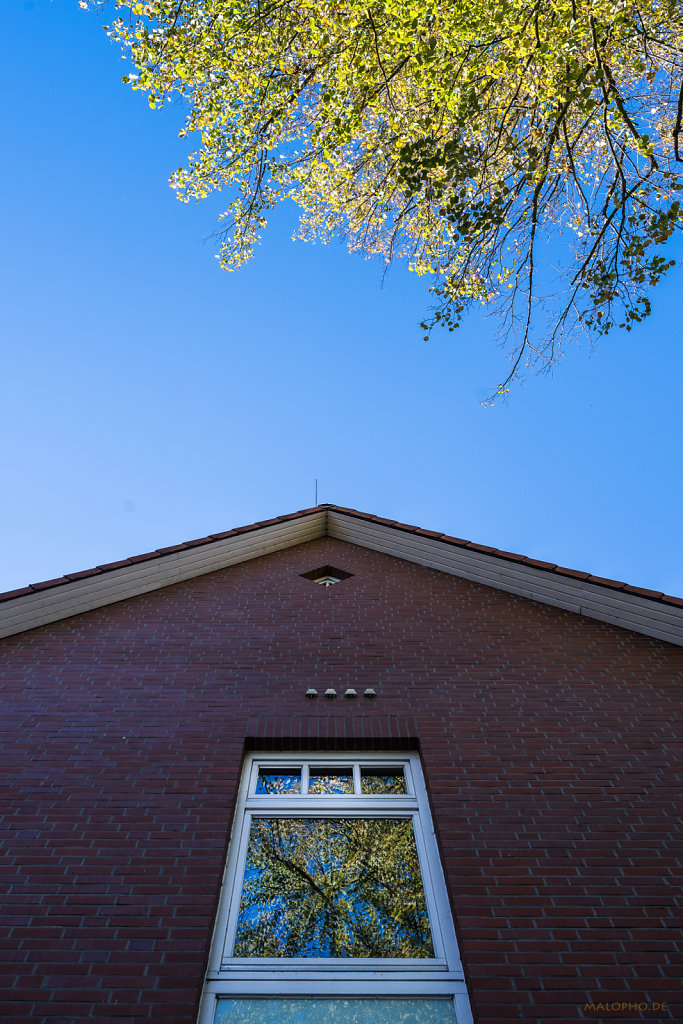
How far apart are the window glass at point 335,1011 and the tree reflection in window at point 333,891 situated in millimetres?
262

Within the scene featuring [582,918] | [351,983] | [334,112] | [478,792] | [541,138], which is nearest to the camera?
[351,983]

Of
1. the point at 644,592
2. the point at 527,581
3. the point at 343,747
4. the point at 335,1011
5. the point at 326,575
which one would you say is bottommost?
the point at 335,1011

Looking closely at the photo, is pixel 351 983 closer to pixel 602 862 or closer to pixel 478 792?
pixel 478 792

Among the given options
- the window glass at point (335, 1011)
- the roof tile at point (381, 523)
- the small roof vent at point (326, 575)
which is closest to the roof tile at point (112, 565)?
the roof tile at point (381, 523)

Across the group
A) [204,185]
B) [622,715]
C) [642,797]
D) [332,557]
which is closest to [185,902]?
[642,797]

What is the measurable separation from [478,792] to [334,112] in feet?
23.1

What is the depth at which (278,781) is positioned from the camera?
16.9 ft

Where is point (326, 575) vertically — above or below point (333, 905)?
above

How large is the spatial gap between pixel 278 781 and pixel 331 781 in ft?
1.55

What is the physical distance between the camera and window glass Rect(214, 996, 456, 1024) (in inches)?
139

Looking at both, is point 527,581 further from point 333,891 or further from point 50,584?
point 50,584

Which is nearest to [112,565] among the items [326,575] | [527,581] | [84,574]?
[84,574]

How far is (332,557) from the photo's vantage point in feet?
28.3

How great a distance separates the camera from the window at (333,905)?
3.62 meters
